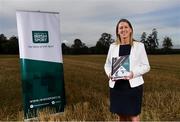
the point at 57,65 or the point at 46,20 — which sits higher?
the point at 46,20

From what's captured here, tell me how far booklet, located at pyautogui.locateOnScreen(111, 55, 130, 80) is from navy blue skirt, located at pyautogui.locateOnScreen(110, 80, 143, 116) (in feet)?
0.35

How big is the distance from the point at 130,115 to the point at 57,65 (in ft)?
10.2

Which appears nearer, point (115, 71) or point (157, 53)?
point (115, 71)

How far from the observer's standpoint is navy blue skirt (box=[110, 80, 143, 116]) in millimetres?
5973

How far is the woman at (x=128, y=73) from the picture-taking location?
19.5 ft

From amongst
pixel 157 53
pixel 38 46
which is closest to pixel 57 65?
pixel 38 46

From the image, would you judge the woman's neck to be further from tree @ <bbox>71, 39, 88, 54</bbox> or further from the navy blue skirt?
tree @ <bbox>71, 39, 88, 54</bbox>

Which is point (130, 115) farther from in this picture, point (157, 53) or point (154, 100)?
point (157, 53)

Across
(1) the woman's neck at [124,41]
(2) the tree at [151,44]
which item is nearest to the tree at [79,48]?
(2) the tree at [151,44]

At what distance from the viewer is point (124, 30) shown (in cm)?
605

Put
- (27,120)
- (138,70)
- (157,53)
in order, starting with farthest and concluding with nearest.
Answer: (157,53), (27,120), (138,70)

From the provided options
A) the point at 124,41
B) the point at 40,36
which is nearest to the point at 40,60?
the point at 40,36

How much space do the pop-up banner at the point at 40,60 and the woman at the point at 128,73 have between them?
2.62 metres

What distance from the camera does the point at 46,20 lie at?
8.54 m
